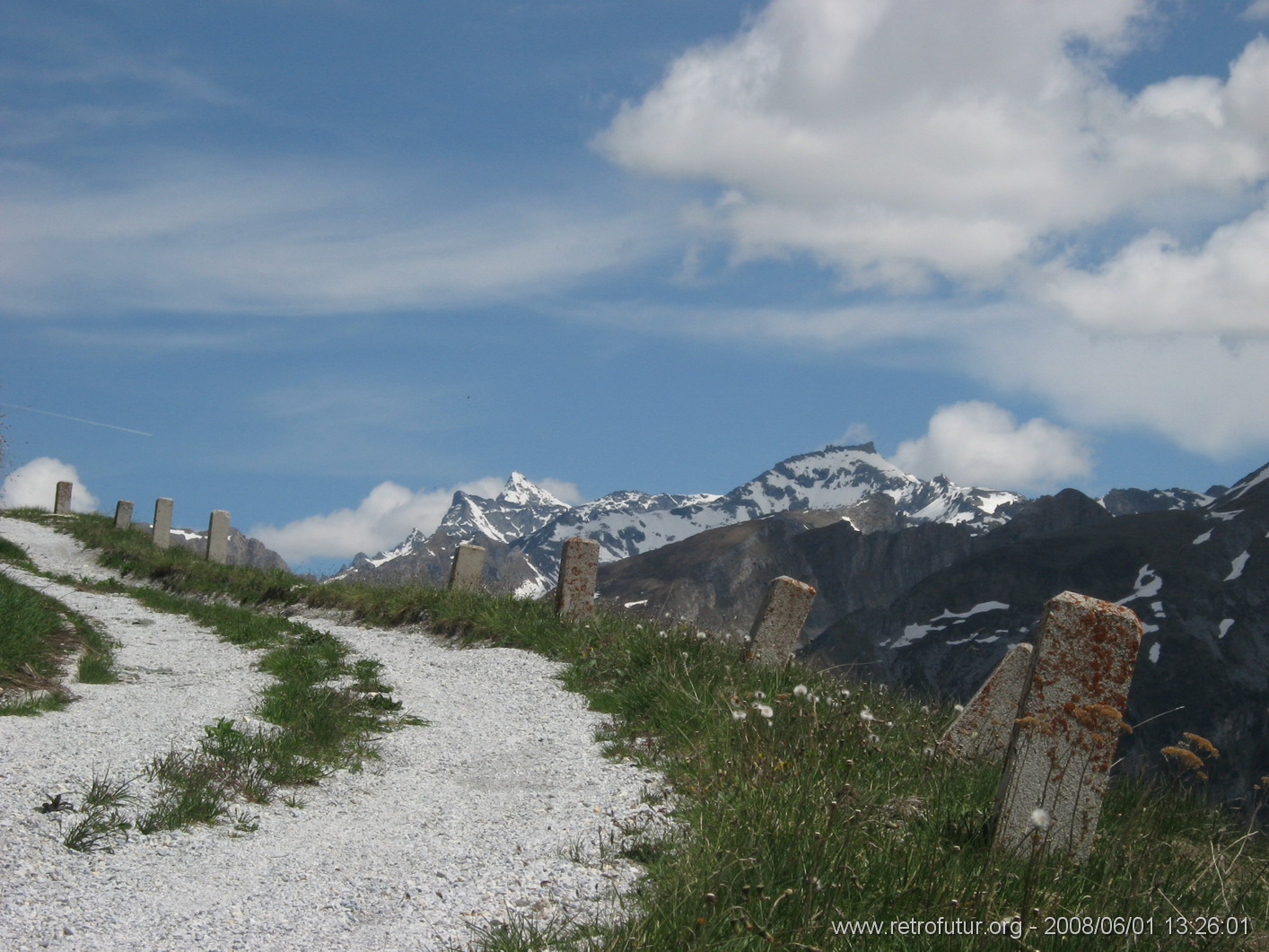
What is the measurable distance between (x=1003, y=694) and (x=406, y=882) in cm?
608

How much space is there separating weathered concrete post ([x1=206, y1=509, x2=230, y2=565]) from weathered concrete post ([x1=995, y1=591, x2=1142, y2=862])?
81.7 ft

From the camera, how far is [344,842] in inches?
287

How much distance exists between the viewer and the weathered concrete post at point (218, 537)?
2879 cm

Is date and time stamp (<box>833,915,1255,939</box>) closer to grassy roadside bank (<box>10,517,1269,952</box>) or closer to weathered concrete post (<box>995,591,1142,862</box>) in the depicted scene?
grassy roadside bank (<box>10,517,1269,952</box>)

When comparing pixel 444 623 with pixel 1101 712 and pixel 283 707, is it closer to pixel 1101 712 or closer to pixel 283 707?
pixel 283 707

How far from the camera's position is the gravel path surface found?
565cm

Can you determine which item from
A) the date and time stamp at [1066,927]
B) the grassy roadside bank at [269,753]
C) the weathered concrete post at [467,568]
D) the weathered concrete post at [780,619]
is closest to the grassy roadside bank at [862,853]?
the date and time stamp at [1066,927]

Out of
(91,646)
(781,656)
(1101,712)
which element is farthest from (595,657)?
(1101,712)

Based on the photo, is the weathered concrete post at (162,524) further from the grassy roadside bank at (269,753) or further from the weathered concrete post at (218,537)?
the grassy roadside bank at (269,753)

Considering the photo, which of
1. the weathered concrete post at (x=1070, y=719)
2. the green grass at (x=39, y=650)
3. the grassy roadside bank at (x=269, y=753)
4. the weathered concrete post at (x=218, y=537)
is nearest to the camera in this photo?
the weathered concrete post at (x=1070, y=719)

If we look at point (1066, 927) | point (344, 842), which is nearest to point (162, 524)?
point (344, 842)

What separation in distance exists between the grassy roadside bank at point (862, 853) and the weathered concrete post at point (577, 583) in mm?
5436

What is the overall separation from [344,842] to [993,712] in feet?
19.7

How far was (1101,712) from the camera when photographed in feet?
21.3
